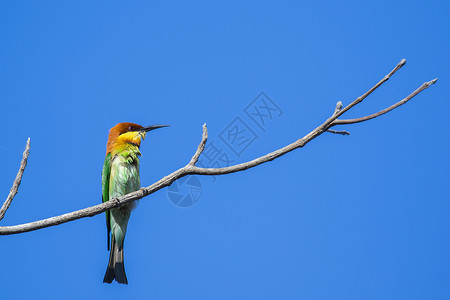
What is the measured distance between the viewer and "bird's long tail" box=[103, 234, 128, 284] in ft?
13.6

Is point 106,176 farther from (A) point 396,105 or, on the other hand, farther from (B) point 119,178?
(A) point 396,105

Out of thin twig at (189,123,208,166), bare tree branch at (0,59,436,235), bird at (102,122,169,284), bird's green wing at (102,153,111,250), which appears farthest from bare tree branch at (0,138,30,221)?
bird's green wing at (102,153,111,250)

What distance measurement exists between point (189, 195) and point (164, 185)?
0.88 m

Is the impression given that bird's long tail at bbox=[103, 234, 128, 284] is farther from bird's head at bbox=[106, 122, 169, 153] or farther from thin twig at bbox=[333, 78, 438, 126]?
thin twig at bbox=[333, 78, 438, 126]

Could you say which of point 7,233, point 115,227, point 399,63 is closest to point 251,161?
point 399,63

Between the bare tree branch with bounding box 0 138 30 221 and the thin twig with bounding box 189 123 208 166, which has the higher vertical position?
the bare tree branch with bounding box 0 138 30 221

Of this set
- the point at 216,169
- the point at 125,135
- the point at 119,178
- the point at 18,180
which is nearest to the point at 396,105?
the point at 216,169

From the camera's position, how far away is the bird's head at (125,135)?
4.50 metres

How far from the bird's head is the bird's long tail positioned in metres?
0.95

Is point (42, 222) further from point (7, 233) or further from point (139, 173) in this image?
point (139, 173)

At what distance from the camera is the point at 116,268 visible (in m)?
4.20

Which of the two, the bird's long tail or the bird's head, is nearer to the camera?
the bird's long tail

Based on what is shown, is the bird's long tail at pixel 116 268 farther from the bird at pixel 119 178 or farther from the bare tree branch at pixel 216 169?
the bare tree branch at pixel 216 169

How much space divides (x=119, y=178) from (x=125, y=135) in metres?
0.47
